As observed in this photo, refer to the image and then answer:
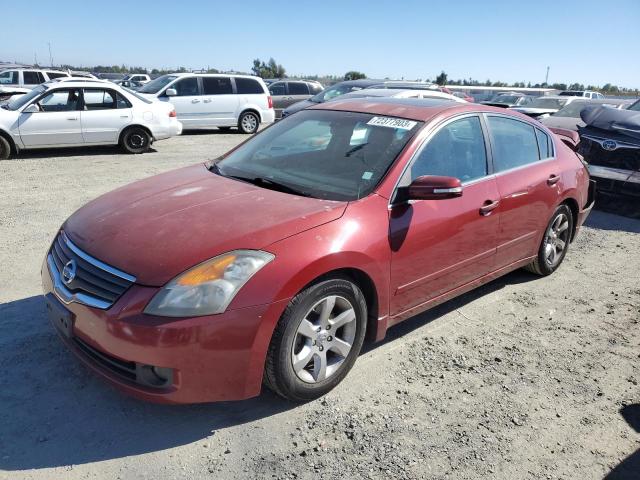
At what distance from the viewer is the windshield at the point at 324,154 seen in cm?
333

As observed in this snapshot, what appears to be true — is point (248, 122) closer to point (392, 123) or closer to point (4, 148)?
point (4, 148)

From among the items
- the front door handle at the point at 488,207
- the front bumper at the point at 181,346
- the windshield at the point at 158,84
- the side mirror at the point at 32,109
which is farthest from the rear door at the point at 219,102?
the front bumper at the point at 181,346

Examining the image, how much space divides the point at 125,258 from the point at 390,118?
2051 mm

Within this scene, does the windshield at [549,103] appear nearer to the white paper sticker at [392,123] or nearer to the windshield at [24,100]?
the windshield at [24,100]

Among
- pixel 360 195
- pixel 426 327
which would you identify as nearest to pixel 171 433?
pixel 360 195

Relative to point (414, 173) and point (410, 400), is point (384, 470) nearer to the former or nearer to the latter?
point (410, 400)

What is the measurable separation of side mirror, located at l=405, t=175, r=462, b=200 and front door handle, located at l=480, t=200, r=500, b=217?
0.68m

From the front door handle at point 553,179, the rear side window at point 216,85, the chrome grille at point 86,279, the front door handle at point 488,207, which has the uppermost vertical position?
the rear side window at point 216,85

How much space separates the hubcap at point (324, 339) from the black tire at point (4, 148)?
9162mm

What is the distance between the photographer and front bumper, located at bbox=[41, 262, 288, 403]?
244 centimetres

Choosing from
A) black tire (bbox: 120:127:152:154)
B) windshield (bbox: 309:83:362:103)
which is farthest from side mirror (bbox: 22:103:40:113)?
windshield (bbox: 309:83:362:103)

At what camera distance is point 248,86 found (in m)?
A: 15.0

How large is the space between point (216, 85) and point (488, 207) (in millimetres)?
12207

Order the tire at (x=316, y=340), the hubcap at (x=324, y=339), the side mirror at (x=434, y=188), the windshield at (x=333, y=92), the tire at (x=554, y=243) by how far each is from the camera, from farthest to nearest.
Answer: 1. the windshield at (x=333, y=92)
2. the tire at (x=554, y=243)
3. the side mirror at (x=434, y=188)
4. the hubcap at (x=324, y=339)
5. the tire at (x=316, y=340)
